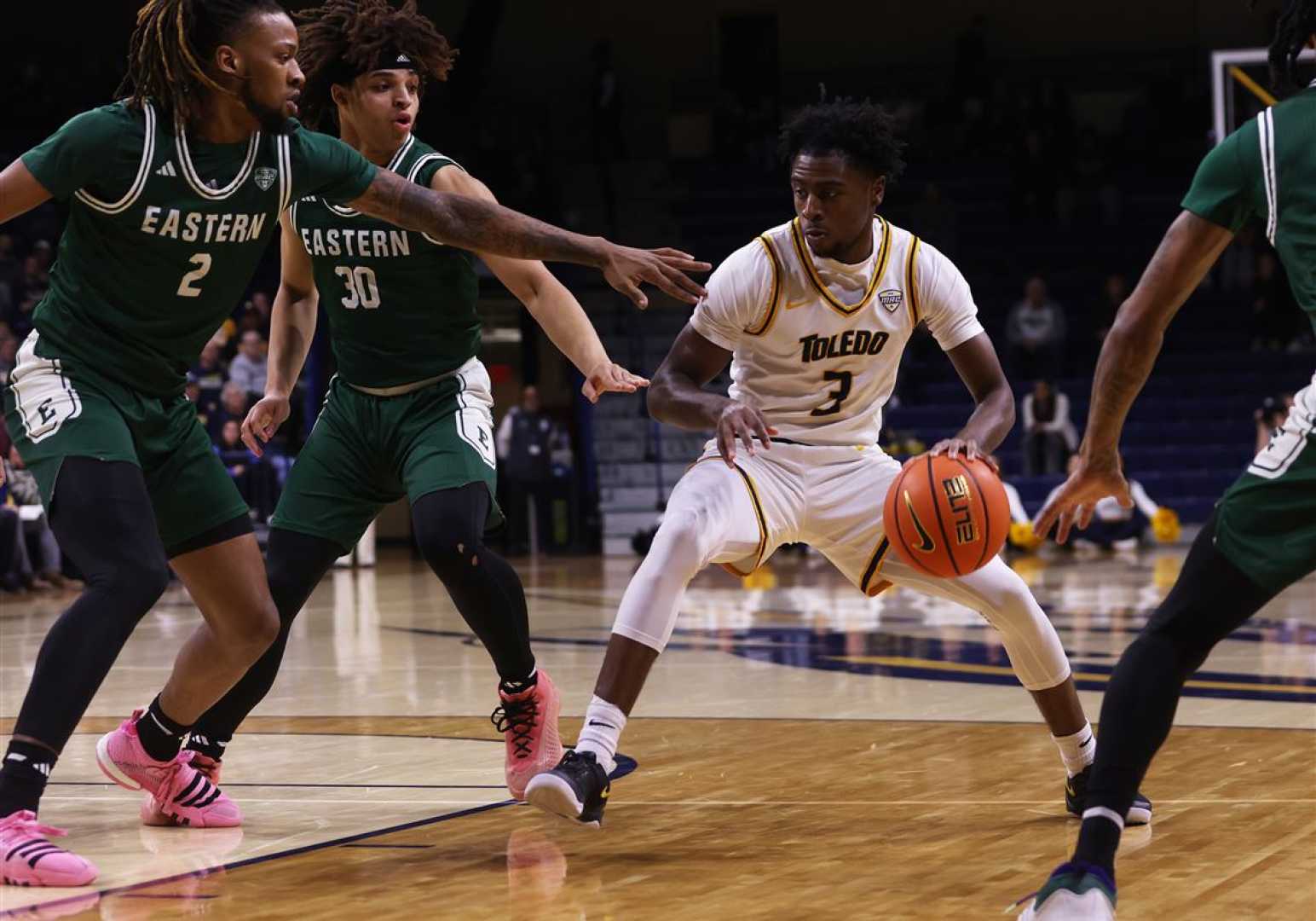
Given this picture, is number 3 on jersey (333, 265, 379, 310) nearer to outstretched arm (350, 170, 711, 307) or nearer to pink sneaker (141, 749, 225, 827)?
outstretched arm (350, 170, 711, 307)

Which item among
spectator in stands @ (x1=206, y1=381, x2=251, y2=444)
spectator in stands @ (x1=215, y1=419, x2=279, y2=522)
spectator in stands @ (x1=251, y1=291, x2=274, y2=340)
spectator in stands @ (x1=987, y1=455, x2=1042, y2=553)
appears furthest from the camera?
spectator in stands @ (x1=251, y1=291, x2=274, y2=340)

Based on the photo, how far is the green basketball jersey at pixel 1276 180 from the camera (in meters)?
3.53

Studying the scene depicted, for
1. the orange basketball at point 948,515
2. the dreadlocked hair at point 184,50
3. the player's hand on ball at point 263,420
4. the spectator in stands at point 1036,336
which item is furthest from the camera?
the spectator in stands at point 1036,336

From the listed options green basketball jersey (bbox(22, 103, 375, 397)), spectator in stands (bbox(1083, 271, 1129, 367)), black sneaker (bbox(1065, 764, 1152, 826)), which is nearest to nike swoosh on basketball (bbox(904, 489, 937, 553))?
black sneaker (bbox(1065, 764, 1152, 826))

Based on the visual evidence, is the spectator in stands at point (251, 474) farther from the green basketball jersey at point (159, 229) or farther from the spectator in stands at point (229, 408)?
the green basketball jersey at point (159, 229)

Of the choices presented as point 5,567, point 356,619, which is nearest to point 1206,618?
point 356,619

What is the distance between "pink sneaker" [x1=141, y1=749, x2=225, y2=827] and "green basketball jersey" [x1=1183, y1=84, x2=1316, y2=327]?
3.11 metres

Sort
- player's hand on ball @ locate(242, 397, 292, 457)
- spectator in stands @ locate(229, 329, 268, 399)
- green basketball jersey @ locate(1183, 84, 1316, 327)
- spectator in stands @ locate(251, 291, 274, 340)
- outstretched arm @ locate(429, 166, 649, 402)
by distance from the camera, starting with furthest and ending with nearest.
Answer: spectator in stands @ locate(251, 291, 274, 340)
spectator in stands @ locate(229, 329, 268, 399)
player's hand on ball @ locate(242, 397, 292, 457)
outstretched arm @ locate(429, 166, 649, 402)
green basketball jersey @ locate(1183, 84, 1316, 327)

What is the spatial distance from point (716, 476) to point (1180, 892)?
5.75 feet

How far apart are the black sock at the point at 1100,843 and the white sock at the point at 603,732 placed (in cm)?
151

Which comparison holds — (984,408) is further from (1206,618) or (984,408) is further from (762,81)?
(762,81)

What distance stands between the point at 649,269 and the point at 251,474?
12.6m

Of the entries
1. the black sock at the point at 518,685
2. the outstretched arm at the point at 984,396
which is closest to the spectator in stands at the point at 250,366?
the black sock at the point at 518,685

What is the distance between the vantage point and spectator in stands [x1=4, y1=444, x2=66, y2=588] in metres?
15.0
